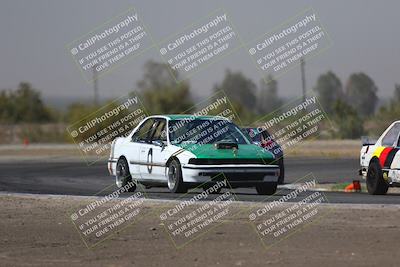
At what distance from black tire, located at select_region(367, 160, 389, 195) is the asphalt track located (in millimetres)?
190

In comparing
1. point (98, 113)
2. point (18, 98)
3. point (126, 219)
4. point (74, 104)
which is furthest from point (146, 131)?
point (18, 98)

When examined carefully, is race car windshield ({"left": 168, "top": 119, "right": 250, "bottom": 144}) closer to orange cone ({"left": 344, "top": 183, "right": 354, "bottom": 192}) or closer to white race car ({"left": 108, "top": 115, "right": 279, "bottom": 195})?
white race car ({"left": 108, "top": 115, "right": 279, "bottom": 195})

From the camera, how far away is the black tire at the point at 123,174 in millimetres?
22281

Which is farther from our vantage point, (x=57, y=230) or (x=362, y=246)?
(x=57, y=230)

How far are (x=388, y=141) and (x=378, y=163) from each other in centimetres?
48

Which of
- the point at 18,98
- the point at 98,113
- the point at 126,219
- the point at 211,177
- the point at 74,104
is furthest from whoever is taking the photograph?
the point at 18,98

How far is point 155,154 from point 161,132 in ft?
1.82

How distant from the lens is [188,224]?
15.0 m

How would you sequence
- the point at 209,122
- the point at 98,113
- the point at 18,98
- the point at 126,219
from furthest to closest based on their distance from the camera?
1. the point at 18,98
2. the point at 98,113
3. the point at 209,122
4. the point at 126,219

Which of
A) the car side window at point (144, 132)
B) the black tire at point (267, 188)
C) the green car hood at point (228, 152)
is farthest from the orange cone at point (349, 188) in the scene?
the car side window at point (144, 132)

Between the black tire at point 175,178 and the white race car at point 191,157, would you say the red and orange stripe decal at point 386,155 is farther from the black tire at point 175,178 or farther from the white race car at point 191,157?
the black tire at point 175,178

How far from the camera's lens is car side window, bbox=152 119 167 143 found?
21.4 meters

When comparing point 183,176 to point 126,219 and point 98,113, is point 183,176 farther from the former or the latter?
point 98,113

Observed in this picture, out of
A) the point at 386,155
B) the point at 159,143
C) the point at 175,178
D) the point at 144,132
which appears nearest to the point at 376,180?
the point at 386,155
